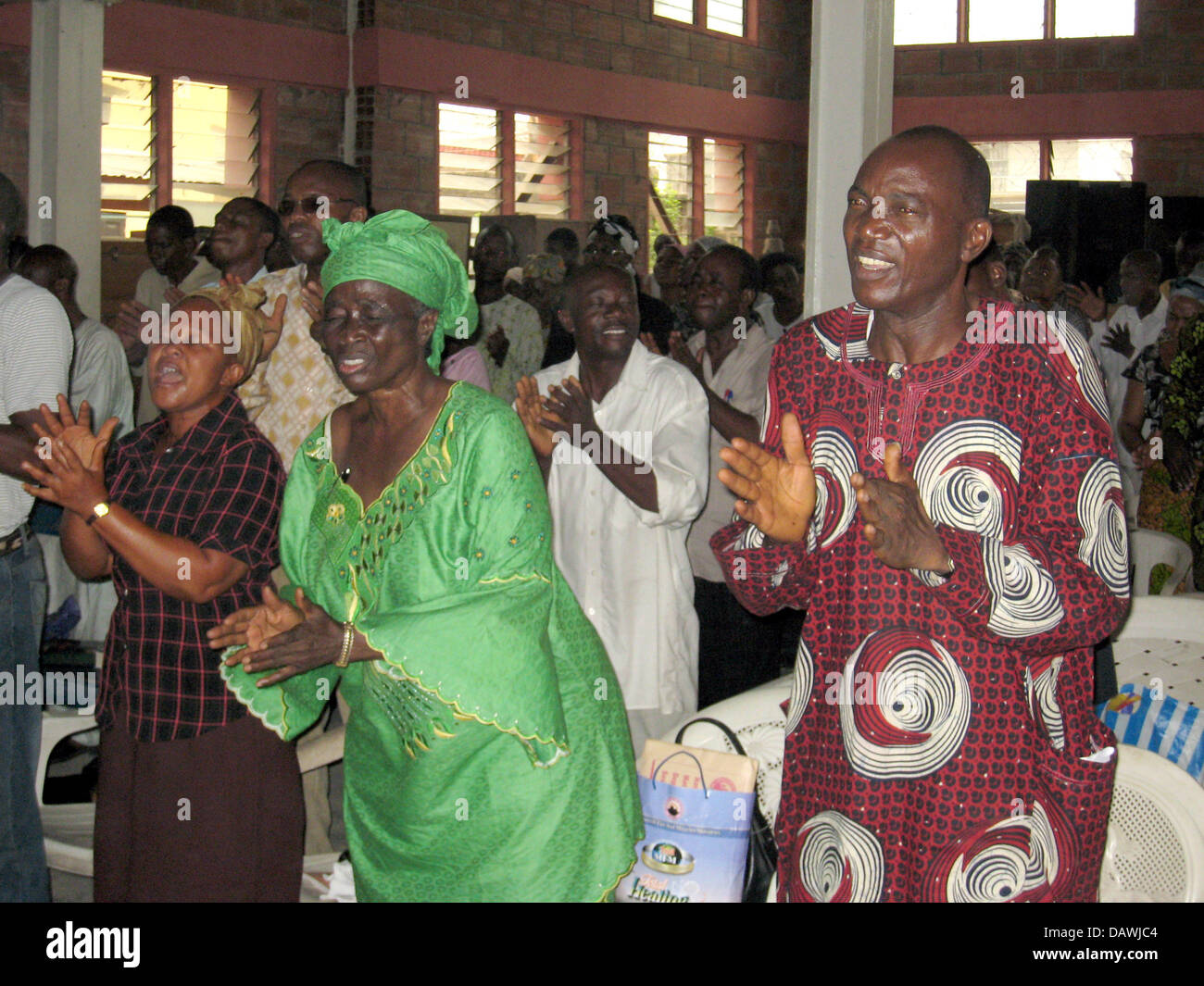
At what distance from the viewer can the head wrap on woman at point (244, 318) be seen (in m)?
3.05

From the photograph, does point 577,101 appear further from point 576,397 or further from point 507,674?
point 507,674

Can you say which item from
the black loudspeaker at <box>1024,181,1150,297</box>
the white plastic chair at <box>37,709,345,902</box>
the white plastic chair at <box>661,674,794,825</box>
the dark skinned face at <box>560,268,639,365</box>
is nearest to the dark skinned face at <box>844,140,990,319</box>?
the white plastic chair at <box>661,674,794,825</box>

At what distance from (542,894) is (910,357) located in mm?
1223

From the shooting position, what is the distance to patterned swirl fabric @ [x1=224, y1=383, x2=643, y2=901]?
2402mm

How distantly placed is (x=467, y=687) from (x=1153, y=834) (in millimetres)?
1576

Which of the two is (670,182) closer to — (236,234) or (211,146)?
(211,146)

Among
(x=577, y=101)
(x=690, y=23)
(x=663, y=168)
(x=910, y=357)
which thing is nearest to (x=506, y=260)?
(x=910, y=357)

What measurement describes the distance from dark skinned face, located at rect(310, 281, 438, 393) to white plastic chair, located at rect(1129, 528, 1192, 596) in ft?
11.7

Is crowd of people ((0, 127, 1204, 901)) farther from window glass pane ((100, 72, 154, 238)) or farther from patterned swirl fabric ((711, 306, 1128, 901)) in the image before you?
window glass pane ((100, 72, 154, 238))

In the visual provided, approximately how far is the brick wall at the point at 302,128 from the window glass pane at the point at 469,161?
1.15 metres

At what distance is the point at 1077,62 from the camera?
16.0m

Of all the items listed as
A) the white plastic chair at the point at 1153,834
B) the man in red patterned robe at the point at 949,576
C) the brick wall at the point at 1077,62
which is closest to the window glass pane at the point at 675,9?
the brick wall at the point at 1077,62

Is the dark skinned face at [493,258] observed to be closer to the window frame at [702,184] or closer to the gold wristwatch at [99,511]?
the gold wristwatch at [99,511]

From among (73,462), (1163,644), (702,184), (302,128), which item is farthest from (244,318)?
(702,184)
